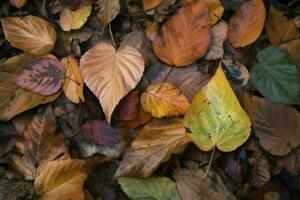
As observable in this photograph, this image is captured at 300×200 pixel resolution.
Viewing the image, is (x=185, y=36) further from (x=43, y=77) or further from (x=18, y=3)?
(x=18, y=3)

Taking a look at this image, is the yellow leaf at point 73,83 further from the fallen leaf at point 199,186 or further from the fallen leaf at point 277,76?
the fallen leaf at point 277,76

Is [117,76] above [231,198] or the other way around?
above

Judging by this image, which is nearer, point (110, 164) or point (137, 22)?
point (110, 164)

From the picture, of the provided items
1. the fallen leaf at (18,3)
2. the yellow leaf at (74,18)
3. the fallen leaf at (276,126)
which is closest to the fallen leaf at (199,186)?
the fallen leaf at (276,126)

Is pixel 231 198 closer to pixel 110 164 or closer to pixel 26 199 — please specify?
pixel 110 164

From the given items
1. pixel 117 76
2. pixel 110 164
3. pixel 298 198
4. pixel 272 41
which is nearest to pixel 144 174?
pixel 110 164

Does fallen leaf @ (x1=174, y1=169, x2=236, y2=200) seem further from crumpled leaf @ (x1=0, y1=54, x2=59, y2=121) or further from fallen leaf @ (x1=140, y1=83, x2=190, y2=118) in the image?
crumpled leaf @ (x1=0, y1=54, x2=59, y2=121)

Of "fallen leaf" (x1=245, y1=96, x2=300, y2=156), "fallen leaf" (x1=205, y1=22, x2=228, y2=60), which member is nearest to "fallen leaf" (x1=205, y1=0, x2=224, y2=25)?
"fallen leaf" (x1=205, y1=22, x2=228, y2=60)
